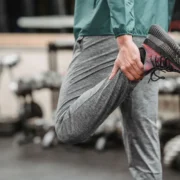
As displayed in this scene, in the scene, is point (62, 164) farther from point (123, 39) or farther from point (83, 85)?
point (123, 39)

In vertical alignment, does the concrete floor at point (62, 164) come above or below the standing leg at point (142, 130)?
below

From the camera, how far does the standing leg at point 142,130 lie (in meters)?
1.49

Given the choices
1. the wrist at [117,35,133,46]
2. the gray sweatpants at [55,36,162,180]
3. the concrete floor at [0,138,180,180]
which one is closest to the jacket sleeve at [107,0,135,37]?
the wrist at [117,35,133,46]

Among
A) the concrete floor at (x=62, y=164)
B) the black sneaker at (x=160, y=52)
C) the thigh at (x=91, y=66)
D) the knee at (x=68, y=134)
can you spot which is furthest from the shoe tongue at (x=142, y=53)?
the concrete floor at (x=62, y=164)

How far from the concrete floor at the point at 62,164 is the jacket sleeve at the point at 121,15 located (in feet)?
5.11

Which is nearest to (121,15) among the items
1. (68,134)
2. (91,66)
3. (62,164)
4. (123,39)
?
(123,39)

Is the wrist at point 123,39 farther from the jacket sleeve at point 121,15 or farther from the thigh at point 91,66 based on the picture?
the thigh at point 91,66

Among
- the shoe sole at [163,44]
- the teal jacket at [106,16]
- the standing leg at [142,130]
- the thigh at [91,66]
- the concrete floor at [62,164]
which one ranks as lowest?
the concrete floor at [62,164]

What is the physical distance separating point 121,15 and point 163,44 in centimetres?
16

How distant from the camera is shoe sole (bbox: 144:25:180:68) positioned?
4.11ft

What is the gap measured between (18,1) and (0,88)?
906 mm

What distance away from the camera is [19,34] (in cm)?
420

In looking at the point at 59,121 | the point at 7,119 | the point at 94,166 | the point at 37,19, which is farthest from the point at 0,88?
the point at 59,121

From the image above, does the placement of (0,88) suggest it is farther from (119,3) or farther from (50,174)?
(119,3)
